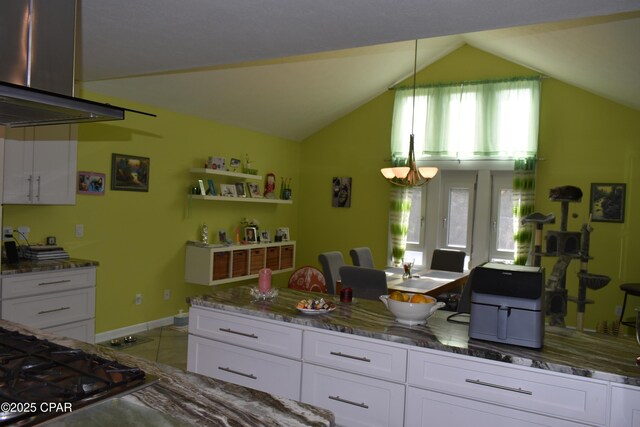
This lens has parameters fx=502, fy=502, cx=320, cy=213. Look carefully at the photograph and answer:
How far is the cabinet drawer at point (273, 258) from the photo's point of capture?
6980 mm

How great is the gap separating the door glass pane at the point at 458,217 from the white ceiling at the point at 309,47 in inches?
71.8

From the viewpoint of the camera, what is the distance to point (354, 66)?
6.29 meters

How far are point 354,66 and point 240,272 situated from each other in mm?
2968

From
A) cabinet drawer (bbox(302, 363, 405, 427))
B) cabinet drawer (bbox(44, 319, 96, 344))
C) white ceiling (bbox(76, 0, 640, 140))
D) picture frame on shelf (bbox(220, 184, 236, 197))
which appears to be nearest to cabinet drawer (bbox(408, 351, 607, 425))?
cabinet drawer (bbox(302, 363, 405, 427))

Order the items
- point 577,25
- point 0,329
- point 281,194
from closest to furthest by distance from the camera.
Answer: point 0,329, point 577,25, point 281,194

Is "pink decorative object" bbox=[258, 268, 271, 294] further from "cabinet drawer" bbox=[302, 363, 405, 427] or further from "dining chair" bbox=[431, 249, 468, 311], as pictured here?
"dining chair" bbox=[431, 249, 468, 311]

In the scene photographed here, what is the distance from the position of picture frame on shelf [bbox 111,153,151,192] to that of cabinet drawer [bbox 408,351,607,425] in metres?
3.95

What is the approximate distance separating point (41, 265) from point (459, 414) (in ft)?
10.6

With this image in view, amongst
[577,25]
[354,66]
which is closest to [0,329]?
[577,25]

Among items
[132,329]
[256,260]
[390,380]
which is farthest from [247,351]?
[256,260]

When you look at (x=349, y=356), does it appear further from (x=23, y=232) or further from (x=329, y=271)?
(x=23, y=232)

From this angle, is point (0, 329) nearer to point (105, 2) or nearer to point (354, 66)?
point (105, 2)

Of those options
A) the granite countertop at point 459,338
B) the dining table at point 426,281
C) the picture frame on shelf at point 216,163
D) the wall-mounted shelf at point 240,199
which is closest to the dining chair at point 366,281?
the dining table at point 426,281

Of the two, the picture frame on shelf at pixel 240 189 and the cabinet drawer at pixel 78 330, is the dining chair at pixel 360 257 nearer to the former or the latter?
the picture frame on shelf at pixel 240 189
